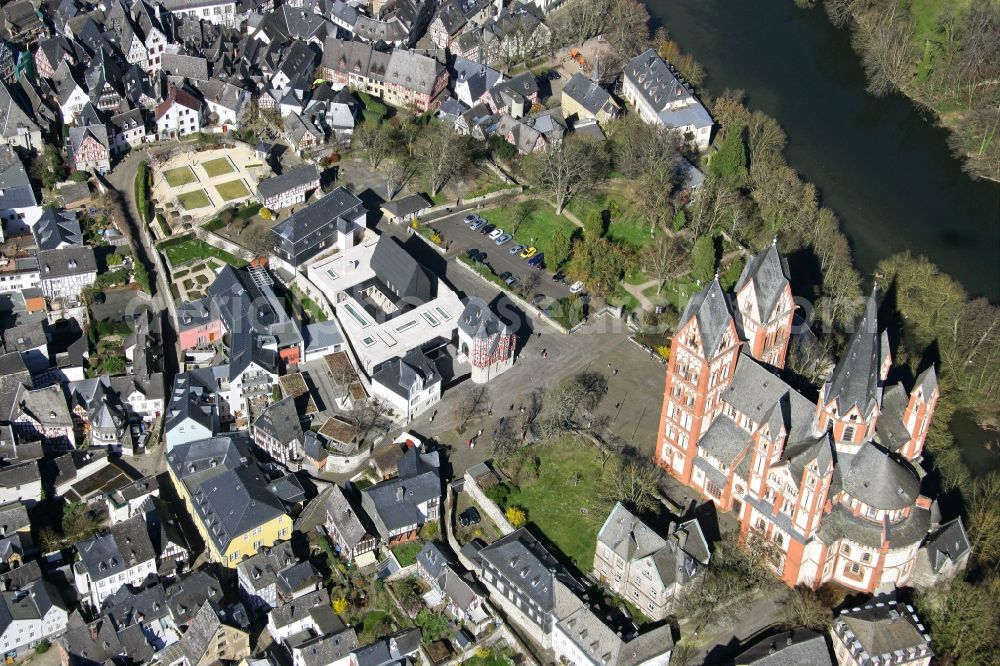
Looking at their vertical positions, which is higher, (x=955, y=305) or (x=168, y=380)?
(x=955, y=305)

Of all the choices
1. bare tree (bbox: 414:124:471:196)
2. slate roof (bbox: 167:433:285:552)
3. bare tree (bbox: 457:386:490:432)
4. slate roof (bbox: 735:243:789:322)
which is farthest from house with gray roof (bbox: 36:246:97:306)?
slate roof (bbox: 735:243:789:322)

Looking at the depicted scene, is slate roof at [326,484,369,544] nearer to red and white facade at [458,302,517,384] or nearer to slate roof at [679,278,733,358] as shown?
red and white facade at [458,302,517,384]

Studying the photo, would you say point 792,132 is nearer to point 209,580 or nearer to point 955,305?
point 955,305

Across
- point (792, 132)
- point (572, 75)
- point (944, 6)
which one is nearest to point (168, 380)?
point (572, 75)

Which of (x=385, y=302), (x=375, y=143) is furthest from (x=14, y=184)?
(x=385, y=302)

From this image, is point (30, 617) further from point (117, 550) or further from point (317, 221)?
point (317, 221)

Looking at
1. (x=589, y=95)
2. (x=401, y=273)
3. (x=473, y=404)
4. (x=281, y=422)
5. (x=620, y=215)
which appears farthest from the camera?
(x=589, y=95)
